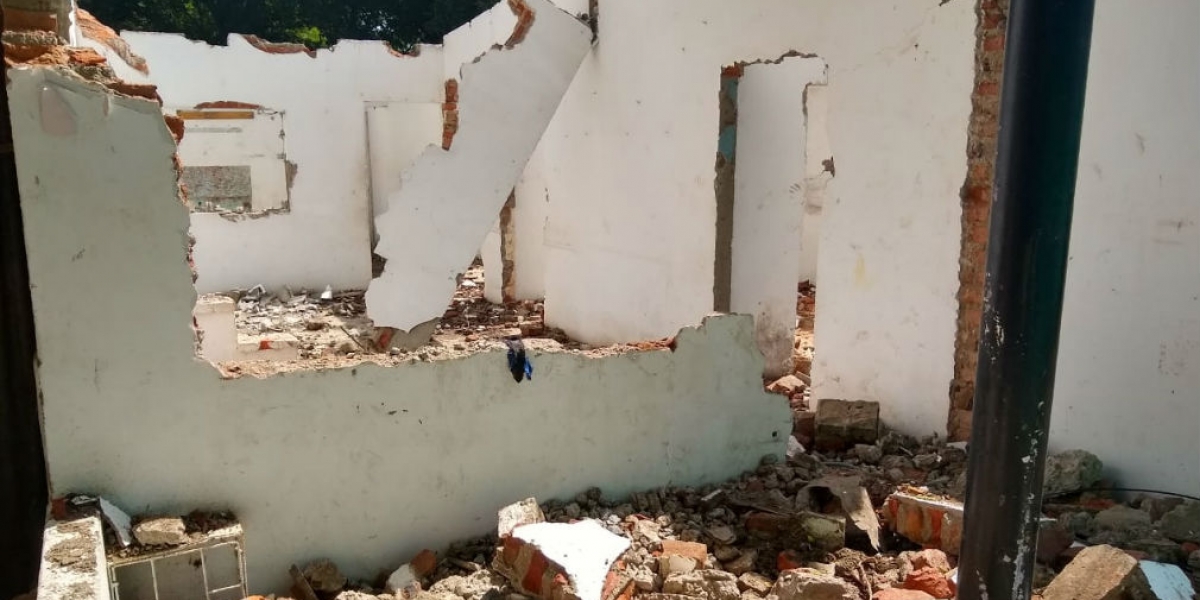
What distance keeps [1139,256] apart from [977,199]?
825 millimetres

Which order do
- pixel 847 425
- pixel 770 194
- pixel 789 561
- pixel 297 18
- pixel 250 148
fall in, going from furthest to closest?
pixel 297 18 < pixel 250 148 < pixel 770 194 < pixel 847 425 < pixel 789 561

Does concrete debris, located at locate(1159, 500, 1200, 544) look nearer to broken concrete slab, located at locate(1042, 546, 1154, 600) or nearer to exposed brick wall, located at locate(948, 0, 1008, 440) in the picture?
broken concrete slab, located at locate(1042, 546, 1154, 600)

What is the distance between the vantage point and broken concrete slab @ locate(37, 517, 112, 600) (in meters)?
2.59

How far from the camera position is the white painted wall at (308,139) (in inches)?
407

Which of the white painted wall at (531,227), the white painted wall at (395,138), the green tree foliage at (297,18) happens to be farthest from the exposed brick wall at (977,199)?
the green tree foliage at (297,18)

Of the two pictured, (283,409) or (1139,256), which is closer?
(283,409)

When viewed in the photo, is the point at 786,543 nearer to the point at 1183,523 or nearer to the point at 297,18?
the point at 1183,523

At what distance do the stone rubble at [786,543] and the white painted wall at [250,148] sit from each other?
8139mm

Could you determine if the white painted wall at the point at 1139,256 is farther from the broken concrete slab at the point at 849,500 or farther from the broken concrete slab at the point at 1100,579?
the broken concrete slab at the point at 849,500

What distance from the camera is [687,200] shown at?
20.8 ft

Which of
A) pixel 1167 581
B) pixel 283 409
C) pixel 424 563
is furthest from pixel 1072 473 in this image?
pixel 283 409

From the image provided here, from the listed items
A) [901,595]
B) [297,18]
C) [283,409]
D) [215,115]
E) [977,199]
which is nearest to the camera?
[901,595]

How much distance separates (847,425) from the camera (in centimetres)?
472

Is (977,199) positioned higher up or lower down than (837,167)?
lower down
